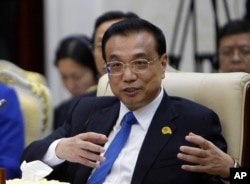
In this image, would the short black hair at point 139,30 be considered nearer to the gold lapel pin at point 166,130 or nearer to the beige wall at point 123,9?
the gold lapel pin at point 166,130

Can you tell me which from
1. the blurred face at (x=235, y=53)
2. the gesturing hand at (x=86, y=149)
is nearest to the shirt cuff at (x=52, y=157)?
the gesturing hand at (x=86, y=149)

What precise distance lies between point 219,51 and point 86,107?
0.99 meters

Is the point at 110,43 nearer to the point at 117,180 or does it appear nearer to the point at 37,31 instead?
the point at 117,180

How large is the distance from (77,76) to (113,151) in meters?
1.58

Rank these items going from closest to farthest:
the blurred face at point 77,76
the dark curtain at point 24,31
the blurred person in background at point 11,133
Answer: the blurred person in background at point 11,133 < the blurred face at point 77,76 < the dark curtain at point 24,31

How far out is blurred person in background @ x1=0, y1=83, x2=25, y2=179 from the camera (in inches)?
131

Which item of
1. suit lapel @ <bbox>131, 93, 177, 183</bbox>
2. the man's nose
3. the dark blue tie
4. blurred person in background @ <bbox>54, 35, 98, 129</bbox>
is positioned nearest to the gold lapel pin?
suit lapel @ <bbox>131, 93, 177, 183</bbox>

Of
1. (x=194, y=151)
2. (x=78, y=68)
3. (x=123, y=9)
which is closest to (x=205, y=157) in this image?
(x=194, y=151)

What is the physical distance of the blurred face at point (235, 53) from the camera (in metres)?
3.60

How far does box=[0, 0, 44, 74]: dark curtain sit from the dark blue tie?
9.21 ft

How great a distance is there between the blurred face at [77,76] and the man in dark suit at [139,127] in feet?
4.66

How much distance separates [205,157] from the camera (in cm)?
255

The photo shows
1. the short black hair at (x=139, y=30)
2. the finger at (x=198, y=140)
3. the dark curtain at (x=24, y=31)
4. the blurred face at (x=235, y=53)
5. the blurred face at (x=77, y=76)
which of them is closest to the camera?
the finger at (x=198, y=140)

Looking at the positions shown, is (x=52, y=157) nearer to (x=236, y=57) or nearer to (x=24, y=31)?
(x=236, y=57)
